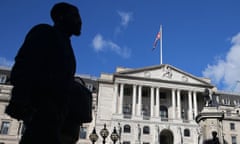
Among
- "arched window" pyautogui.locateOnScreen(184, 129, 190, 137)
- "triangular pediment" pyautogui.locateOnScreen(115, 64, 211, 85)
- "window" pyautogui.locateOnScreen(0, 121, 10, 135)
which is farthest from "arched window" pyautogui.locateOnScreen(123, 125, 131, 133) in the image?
"window" pyautogui.locateOnScreen(0, 121, 10, 135)

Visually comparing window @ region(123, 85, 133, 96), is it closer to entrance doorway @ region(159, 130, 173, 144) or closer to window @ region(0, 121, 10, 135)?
entrance doorway @ region(159, 130, 173, 144)

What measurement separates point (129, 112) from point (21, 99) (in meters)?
50.7

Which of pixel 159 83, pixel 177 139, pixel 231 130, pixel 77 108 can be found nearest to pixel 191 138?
pixel 177 139

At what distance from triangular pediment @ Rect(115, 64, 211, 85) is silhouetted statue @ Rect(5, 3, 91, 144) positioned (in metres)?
49.7

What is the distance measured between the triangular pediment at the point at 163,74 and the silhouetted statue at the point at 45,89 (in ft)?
163

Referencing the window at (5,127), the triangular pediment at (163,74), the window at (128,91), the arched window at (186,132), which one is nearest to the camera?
the window at (5,127)

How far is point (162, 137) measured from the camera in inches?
2034

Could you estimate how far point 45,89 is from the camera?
98.7 inches

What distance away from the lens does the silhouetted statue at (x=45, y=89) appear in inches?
97.0

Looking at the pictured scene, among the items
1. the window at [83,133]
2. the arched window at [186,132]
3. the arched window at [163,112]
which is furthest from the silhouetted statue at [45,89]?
the arched window at [163,112]

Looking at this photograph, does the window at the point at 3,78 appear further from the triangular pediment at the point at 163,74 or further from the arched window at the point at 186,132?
the arched window at the point at 186,132

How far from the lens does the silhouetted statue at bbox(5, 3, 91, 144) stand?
2.46 m

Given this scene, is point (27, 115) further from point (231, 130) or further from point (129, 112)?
point (231, 130)

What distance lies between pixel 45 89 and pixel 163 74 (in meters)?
53.7
